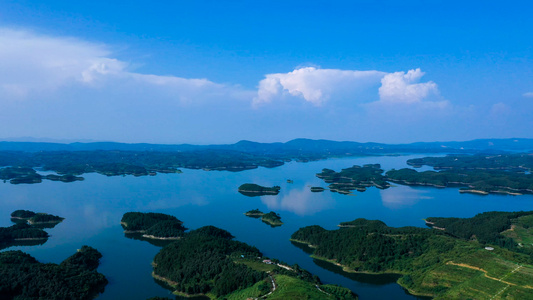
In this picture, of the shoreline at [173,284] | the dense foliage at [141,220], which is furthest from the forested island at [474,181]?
the shoreline at [173,284]

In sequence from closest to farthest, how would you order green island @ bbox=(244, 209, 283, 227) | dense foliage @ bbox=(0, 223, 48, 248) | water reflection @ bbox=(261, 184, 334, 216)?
dense foliage @ bbox=(0, 223, 48, 248) → green island @ bbox=(244, 209, 283, 227) → water reflection @ bbox=(261, 184, 334, 216)

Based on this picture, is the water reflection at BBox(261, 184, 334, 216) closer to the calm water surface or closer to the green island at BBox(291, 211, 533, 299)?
the calm water surface

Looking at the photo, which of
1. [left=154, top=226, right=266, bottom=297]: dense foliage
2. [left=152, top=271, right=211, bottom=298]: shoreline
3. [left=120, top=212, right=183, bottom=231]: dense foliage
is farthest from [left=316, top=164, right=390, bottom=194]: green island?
[left=152, top=271, right=211, bottom=298]: shoreline

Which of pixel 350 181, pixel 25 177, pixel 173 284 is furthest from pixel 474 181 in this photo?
pixel 25 177

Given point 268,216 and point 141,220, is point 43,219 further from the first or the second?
point 268,216

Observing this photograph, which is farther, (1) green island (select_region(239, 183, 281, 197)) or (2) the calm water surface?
(1) green island (select_region(239, 183, 281, 197))

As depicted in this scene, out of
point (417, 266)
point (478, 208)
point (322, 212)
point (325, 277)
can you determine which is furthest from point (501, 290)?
point (478, 208)
